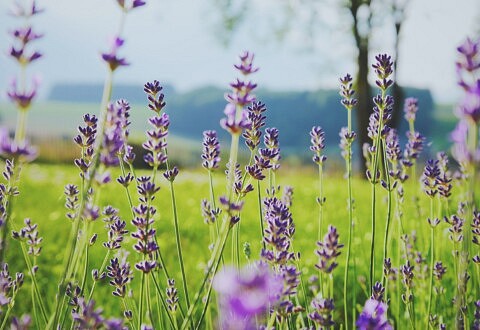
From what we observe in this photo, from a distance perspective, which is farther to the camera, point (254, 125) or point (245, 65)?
point (254, 125)

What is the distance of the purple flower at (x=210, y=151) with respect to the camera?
176cm

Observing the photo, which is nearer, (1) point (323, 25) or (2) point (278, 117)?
(1) point (323, 25)

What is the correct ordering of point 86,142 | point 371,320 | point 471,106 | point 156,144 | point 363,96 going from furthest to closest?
point 363,96 → point 86,142 → point 156,144 → point 371,320 → point 471,106

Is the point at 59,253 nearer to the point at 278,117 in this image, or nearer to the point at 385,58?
the point at 385,58

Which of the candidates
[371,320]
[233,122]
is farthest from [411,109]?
[371,320]

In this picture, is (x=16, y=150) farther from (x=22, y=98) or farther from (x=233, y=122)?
(x=233, y=122)

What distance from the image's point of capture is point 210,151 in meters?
1.88

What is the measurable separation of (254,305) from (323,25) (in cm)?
1701

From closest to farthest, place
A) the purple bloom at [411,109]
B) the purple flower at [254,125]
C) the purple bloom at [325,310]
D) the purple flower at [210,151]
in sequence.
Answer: the purple bloom at [325,310], the purple flower at [210,151], the purple flower at [254,125], the purple bloom at [411,109]

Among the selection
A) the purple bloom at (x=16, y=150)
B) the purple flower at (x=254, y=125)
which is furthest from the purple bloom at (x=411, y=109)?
the purple bloom at (x=16, y=150)

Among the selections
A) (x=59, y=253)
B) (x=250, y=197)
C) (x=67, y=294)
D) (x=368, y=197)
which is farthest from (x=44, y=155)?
(x=67, y=294)

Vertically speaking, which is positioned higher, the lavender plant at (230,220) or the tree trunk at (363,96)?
the tree trunk at (363,96)

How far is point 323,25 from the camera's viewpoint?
17094mm

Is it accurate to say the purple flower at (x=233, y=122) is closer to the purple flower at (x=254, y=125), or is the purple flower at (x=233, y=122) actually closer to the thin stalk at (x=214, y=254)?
the thin stalk at (x=214, y=254)
